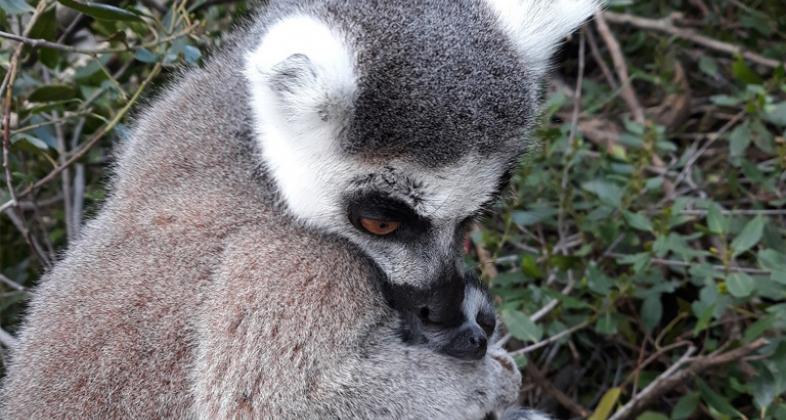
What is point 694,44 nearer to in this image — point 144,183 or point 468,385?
point 468,385

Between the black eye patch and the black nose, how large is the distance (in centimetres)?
52

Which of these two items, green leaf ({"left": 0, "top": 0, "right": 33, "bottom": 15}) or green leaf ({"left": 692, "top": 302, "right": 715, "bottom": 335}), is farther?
green leaf ({"left": 692, "top": 302, "right": 715, "bottom": 335})

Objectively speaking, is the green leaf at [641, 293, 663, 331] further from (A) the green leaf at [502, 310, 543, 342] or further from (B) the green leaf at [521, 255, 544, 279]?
(A) the green leaf at [502, 310, 543, 342]

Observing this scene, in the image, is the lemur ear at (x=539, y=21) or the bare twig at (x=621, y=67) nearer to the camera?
the lemur ear at (x=539, y=21)

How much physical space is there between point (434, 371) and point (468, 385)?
0.56 feet

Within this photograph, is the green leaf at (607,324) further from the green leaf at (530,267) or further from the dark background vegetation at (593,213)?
the green leaf at (530,267)

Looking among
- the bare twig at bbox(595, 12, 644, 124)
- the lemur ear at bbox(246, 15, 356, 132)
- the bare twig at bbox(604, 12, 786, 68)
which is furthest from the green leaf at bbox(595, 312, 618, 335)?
the bare twig at bbox(604, 12, 786, 68)

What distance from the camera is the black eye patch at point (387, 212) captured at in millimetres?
3066

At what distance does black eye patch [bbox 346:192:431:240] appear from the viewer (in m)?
3.07

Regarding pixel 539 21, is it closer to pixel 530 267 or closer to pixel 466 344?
pixel 466 344

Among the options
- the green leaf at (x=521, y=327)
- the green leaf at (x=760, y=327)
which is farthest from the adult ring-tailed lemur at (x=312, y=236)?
the green leaf at (x=760, y=327)

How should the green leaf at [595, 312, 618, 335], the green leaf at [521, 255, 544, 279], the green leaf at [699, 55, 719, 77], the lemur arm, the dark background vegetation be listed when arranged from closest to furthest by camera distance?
the lemur arm, the dark background vegetation, the green leaf at [595, 312, 618, 335], the green leaf at [521, 255, 544, 279], the green leaf at [699, 55, 719, 77]

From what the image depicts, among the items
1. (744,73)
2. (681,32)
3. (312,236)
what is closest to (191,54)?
(312,236)

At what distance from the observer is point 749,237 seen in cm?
425
